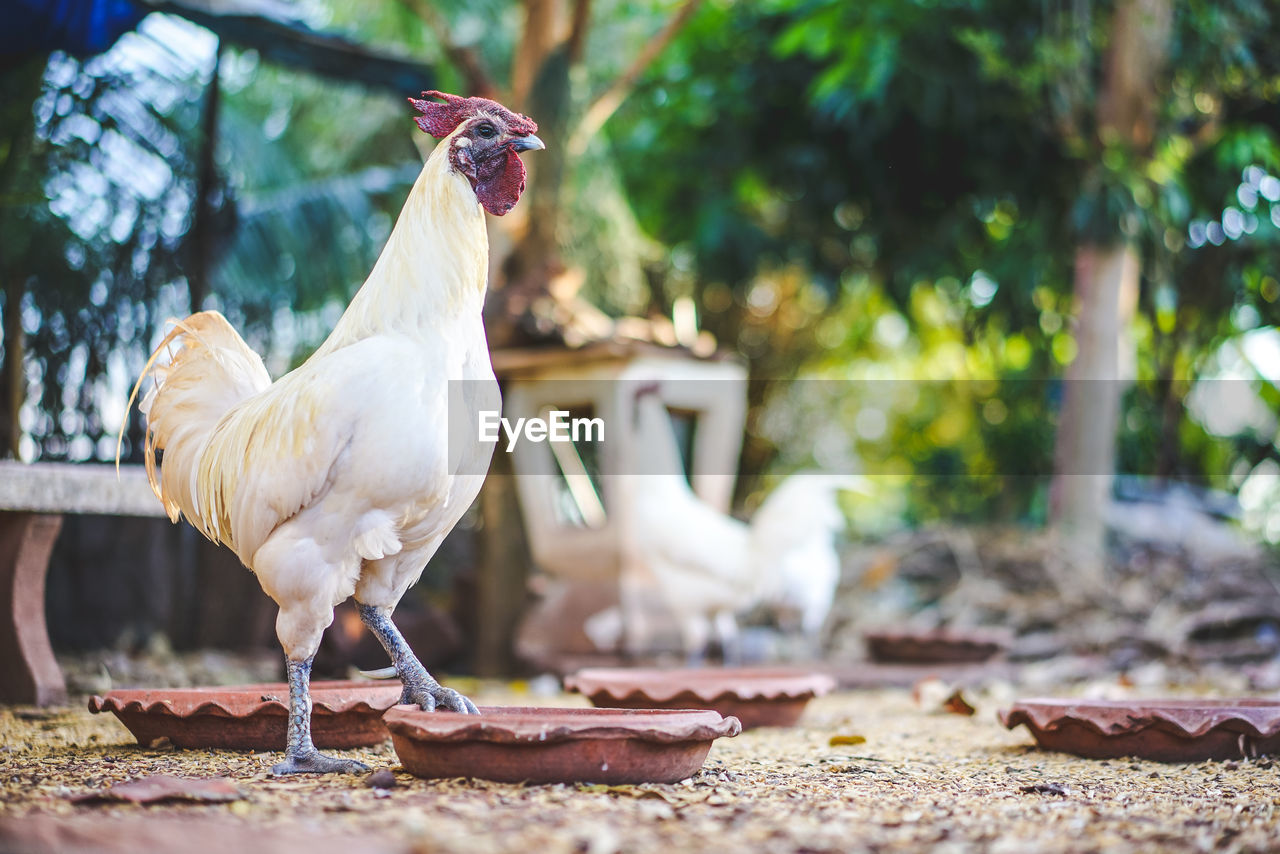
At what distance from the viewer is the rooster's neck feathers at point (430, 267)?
2971 mm

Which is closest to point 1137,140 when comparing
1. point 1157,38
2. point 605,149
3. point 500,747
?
point 1157,38

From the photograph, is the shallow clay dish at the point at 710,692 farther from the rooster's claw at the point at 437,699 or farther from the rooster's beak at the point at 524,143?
the rooster's beak at the point at 524,143

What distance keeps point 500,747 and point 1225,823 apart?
161cm

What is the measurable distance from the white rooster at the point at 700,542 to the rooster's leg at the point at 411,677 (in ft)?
10.8

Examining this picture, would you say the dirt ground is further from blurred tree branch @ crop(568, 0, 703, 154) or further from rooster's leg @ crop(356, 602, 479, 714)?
blurred tree branch @ crop(568, 0, 703, 154)

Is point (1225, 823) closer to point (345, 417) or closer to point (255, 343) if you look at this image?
point (345, 417)

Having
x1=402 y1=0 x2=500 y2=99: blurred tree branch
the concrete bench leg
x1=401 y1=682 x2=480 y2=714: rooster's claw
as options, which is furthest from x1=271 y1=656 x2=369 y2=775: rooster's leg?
x1=402 y1=0 x2=500 y2=99: blurred tree branch

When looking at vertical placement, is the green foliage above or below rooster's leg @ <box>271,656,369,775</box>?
above

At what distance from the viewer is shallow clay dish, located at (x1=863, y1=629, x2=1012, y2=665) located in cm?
660

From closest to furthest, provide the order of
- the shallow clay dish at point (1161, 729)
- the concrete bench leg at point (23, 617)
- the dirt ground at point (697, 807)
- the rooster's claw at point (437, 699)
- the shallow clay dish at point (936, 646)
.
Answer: the dirt ground at point (697, 807)
the rooster's claw at point (437, 699)
the shallow clay dish at point (1161, 729)
the concrete bench leg at point (23, 617)
the shallow clay dish at point (936, 646)

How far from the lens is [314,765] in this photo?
2908mm

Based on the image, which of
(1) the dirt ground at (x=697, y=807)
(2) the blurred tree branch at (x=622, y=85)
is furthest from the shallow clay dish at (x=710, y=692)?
(2) the blurred tree branch at (x=622, y=85)

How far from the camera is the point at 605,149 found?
1192 cm

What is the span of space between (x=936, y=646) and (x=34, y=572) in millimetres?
4717
